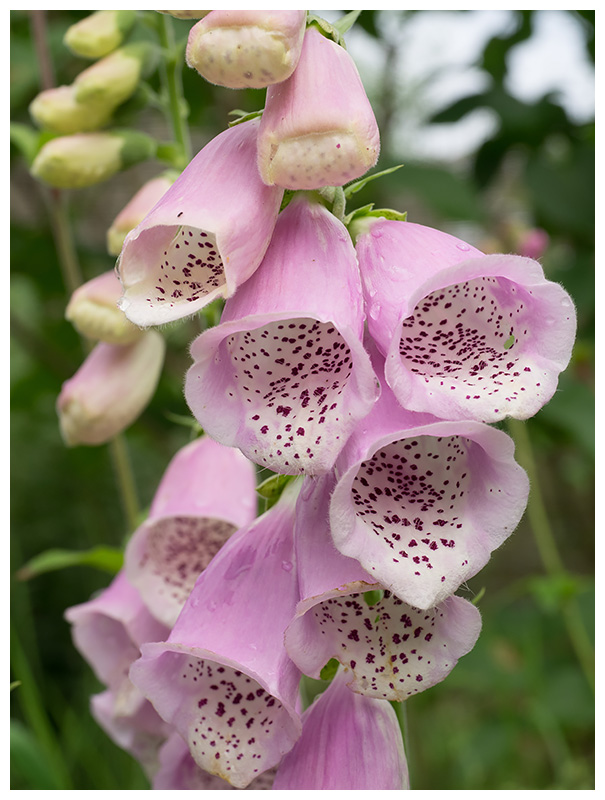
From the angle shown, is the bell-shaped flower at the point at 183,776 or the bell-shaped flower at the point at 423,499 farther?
the bell-shaped flower at the point at 183,776

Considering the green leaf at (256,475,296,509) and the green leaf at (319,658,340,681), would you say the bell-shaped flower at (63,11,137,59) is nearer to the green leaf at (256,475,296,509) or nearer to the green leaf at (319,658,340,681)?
the green leaf at (256,475,296,509)

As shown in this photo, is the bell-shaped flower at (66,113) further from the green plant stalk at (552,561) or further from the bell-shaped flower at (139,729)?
the green plant stalk at (552,561)

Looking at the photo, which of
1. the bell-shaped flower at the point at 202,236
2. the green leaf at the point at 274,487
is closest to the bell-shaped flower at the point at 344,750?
the green leaf at the point at 274,487

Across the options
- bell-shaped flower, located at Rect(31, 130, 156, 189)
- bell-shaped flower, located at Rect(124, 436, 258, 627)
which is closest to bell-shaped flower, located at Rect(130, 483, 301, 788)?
bell-shaped flower, located at Rect(124, 436, 258, 627)

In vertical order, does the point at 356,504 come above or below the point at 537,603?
above

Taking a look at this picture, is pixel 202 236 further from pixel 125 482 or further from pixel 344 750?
pixel 125 482

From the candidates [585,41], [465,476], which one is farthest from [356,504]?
[585,41]

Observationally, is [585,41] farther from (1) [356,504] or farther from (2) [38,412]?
(2) [38,412]
